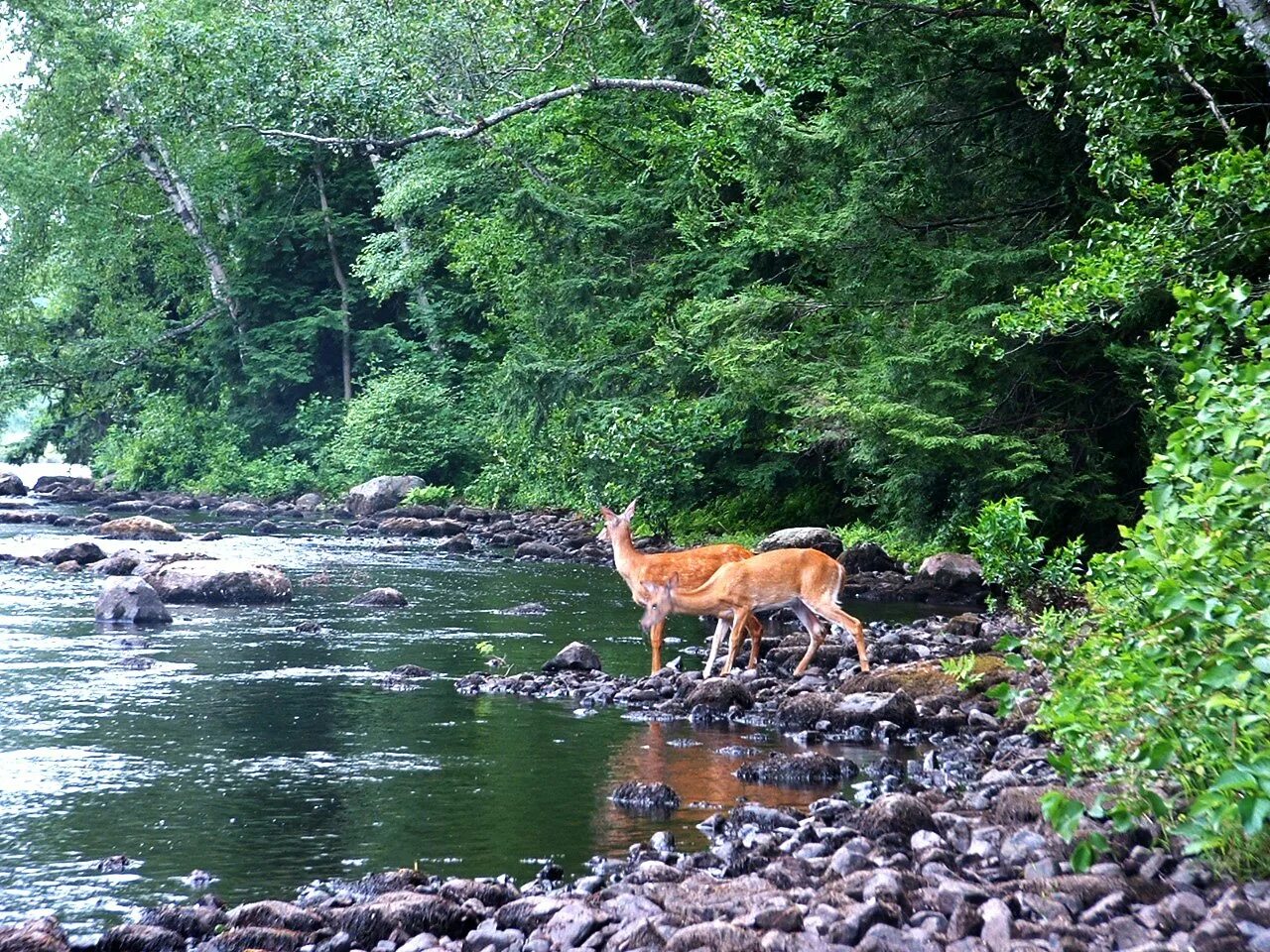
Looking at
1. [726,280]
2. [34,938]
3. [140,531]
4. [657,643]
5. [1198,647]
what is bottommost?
[140,531]

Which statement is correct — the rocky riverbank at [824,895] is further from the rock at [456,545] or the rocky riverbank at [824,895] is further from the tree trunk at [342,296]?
the tree trunk at [342,296]

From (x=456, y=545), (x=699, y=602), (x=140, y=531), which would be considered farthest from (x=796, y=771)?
(x=140, y=531)

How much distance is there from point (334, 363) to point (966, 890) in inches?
1872

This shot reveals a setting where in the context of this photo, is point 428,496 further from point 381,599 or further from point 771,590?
point 771,590

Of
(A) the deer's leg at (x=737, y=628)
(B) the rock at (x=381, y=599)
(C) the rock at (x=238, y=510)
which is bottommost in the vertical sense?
(C) the rock at (x=238, y=510)

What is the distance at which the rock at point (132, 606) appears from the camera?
59.9ft

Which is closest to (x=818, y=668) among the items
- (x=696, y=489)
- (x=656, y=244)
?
(x=696, y=489)

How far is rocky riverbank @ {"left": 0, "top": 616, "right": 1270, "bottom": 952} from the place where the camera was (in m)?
5.92

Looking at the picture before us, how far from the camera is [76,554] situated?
82.5ft

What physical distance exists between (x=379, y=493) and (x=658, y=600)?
2647cm

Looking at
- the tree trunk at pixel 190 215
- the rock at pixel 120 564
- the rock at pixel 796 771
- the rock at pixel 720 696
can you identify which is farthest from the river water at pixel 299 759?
the tree trunk at pixel 190 215

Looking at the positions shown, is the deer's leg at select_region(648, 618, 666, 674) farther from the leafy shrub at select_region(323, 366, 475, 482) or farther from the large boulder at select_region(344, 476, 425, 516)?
the leafy shrub at select_region(323, 366, 475, 482)

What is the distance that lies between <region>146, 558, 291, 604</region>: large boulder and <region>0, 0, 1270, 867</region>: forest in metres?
8.26

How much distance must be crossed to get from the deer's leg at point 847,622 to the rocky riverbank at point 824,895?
3.58 meters
